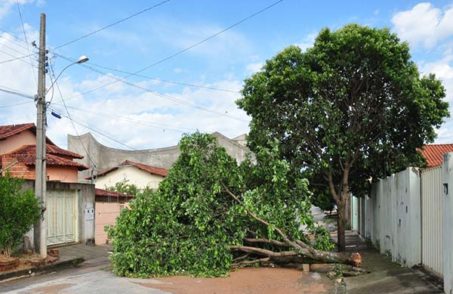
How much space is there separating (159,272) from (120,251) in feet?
3.87

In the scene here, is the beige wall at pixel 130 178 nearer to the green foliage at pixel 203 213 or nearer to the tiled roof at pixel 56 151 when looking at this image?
the tiled roof at pixel 56 151

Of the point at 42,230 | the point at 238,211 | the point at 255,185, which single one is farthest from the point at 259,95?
the point at 42,230

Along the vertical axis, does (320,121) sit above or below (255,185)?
above

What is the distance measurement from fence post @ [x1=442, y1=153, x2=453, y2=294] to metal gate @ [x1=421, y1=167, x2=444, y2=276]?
841mm

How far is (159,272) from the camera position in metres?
13.0

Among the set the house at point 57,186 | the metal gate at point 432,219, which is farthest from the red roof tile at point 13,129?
the metal gate at point 432,219

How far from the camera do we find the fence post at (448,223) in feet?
28.1

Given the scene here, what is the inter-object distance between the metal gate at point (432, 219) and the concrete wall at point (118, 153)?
2853cm

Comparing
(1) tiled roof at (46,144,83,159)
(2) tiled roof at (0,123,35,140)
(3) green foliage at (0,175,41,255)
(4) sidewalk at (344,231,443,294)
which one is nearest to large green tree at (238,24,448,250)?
(4) sidewalk at (344,231,443,294)

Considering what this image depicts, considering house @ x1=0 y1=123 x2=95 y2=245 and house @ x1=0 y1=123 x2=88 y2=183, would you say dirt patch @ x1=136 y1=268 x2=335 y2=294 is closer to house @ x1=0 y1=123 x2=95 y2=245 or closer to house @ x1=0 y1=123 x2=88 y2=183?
house @ x1=0 y1=123 x2=95 y2=245

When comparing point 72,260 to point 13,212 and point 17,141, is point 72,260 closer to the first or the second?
point 13,212

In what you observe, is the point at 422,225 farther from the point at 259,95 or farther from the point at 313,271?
the point at 259,95

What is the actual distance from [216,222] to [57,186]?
8.30 metres

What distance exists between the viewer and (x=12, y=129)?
23.0m
